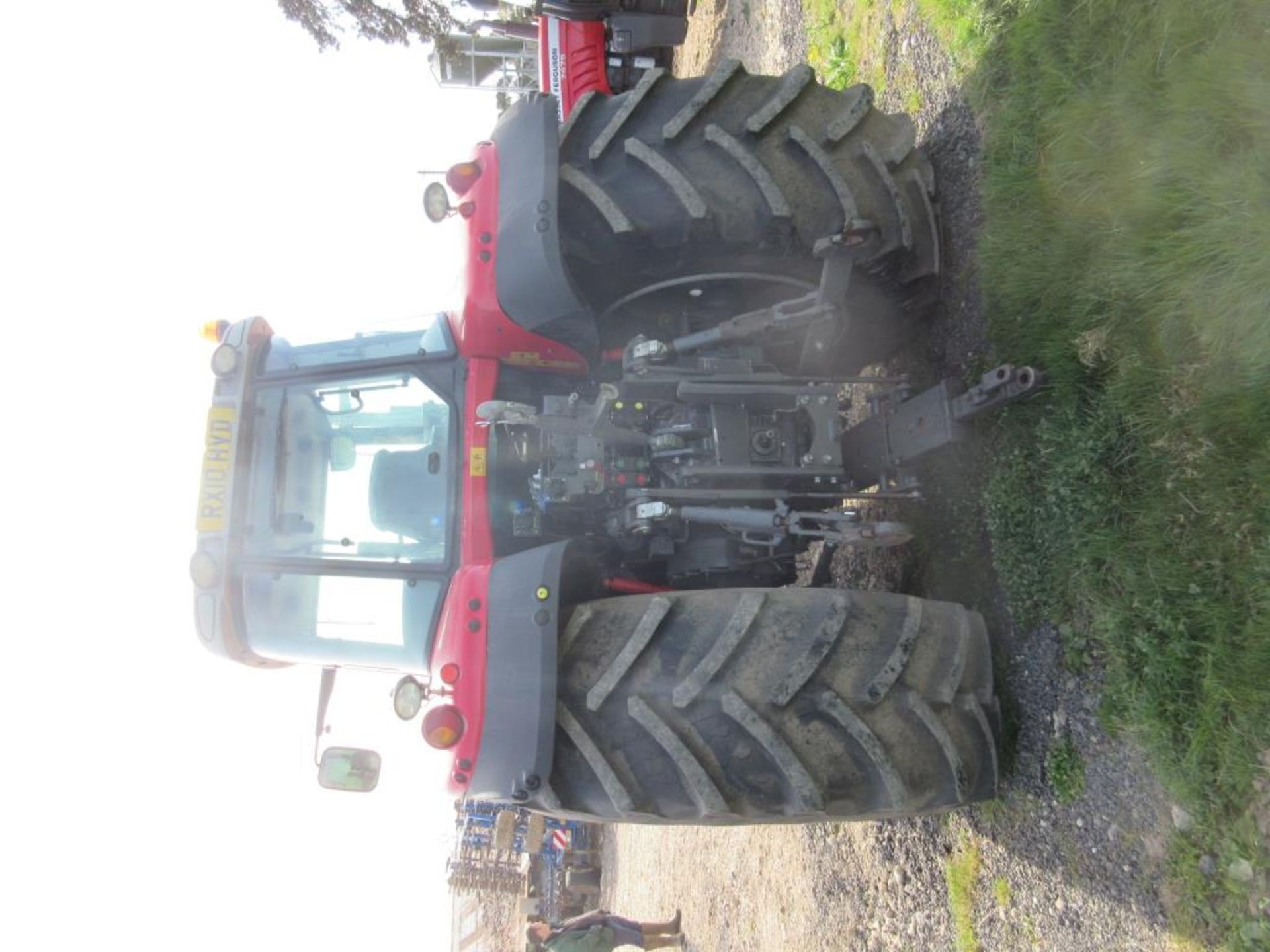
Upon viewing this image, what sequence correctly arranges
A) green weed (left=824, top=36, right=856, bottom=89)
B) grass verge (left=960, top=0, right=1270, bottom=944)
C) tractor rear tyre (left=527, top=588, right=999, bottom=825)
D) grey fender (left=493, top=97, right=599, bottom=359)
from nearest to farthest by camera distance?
1. grass verge (left=960, top=0, right=1270, bottom=944)
2. tractor rear tyre (left=527, top=588, right=999, bottom=825)
3. grey fender (left=493, top=97, right=599, bottom=359)
4. green weed (left=824, top=36, right=856, bottom=89)

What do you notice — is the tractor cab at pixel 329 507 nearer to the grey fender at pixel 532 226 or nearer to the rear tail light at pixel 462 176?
the grey fender at pixel 532 226

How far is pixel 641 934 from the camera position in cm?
823

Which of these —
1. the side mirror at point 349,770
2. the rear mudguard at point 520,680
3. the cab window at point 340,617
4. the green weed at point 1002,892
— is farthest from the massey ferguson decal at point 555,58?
the green weed at point 1002,892

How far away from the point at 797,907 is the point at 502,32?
9.46m

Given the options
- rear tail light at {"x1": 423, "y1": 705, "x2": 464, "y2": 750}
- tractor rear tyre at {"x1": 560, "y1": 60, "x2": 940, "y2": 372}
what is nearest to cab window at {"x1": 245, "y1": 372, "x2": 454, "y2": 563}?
rear tail light at {"x1": 423, "y1": 705, "x2": 464, "y2": 750}

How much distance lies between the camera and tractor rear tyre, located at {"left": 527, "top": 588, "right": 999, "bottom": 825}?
8.98ft

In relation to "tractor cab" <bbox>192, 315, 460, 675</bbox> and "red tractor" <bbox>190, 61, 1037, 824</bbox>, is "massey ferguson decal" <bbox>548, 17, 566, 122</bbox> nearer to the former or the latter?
"red tractor" <bbox>190, 61, 1037, 824</bbox>

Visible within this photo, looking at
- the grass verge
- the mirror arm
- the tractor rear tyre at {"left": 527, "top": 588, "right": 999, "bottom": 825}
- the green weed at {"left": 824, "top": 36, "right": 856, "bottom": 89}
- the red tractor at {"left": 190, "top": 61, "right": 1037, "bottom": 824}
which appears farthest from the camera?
→ the green weed at {"left": 824, "top": 36, "right": 856, "bottom": 89}

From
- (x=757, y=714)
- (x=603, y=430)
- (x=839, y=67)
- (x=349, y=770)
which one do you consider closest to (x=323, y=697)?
(x=349, y=770)

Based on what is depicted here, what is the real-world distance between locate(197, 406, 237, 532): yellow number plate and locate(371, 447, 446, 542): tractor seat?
1.76 feet

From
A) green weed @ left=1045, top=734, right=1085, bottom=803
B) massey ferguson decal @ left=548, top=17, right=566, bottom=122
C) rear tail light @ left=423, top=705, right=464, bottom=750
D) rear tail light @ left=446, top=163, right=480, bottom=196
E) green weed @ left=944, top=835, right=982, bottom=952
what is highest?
massey ferguson decal @ left=548, top=17, right=566, bottom=122

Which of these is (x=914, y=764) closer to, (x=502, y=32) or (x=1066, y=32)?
(x=1066, y=32)

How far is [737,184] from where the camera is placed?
3357 mm

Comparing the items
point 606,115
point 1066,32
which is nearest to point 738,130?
point 606,115
